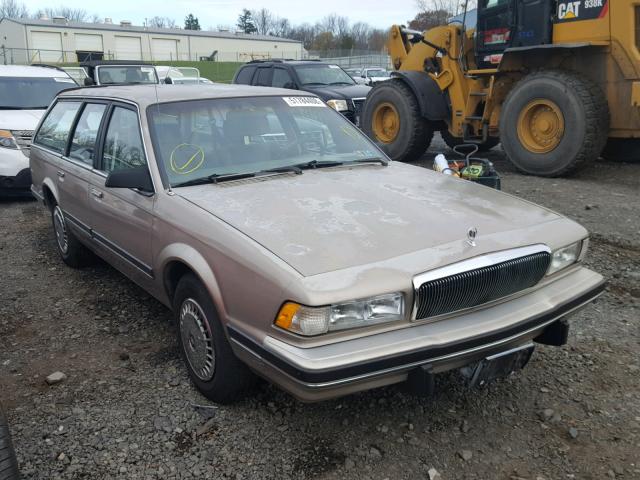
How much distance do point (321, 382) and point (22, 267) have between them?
4.10 m

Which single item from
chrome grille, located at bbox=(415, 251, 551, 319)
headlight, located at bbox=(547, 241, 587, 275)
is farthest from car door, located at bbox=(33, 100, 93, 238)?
headlight, located at bbox=(547, 241, 587, 275)

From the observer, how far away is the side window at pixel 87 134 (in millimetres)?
4395

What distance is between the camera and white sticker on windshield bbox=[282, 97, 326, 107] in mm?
4207

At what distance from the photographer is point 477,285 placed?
263 cm

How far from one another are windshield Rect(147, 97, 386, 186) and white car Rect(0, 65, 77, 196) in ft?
16.1

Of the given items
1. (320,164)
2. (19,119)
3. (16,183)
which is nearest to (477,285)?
(320,164)

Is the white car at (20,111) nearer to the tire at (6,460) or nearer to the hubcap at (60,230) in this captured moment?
the hubcap at (60,230)

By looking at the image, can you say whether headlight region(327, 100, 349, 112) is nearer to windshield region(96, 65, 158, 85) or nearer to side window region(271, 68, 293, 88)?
side window region(271, 68, 293, 88)

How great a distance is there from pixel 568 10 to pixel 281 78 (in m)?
6.56

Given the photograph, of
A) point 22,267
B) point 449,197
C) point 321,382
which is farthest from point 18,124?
point 321,382

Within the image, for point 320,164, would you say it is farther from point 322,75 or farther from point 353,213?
point 322,75

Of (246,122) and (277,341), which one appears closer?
(277,341)

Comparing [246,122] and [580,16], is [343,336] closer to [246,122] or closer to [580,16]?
[246,122]

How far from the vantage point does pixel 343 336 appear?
7.99ft
